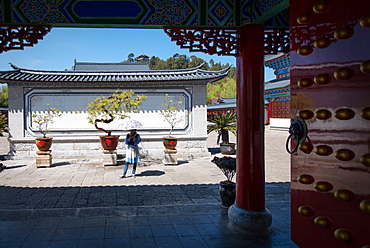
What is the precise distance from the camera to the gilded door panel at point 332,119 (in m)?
1.23

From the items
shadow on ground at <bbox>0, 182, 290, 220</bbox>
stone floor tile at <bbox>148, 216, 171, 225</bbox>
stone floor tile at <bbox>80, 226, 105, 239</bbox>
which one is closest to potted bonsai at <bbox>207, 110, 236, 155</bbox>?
shadow on ground at <bbox>0, 182, 290, 220</bbox>

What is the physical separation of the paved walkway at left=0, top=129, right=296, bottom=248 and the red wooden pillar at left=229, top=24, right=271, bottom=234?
1.03ft

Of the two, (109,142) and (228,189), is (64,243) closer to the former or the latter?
(228,189)

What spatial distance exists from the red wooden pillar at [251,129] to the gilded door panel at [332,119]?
2.60 metres

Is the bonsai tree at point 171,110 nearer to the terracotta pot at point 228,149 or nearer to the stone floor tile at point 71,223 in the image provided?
the terracotta pot at point 228,149

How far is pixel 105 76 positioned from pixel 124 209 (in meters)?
9.58

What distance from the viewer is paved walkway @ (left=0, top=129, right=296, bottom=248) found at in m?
4.07

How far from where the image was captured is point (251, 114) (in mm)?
4328

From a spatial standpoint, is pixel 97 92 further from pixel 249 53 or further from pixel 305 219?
pixel 305 219

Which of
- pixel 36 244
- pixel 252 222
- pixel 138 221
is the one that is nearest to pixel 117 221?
pixel 138 221

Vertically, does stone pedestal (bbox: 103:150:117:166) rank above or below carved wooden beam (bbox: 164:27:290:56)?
below

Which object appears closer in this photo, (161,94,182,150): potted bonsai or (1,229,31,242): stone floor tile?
(1,229,31,242): stone floor tile

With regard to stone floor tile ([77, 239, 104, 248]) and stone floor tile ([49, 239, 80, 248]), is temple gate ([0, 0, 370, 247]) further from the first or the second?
stone floor tile ([49, 239, 80, 248])

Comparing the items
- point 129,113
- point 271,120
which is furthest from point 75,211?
point 271,120
